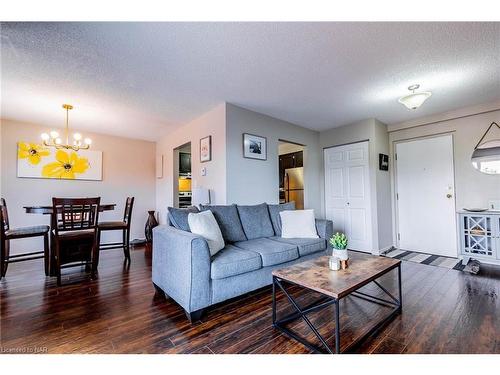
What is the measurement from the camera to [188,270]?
183cm

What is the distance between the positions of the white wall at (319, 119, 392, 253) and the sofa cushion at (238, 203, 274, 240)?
6.73ft

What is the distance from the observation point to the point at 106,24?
1.71 metres

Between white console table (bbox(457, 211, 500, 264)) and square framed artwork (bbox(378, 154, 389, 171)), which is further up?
square framed artwork (bbox(378, 154, 389, 171))

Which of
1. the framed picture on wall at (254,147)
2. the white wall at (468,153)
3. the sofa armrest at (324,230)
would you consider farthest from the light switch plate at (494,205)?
the framed picture on wall at (254,147)

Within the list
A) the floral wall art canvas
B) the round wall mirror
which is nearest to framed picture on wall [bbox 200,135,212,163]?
the floral wall art canvas

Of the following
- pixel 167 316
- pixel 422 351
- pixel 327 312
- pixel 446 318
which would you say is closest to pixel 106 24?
pixel 167 316

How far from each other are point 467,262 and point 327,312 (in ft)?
8.84

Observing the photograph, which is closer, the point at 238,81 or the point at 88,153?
the point at 238,81

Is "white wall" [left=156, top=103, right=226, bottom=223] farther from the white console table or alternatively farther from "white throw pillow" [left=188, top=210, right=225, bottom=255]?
the white console table

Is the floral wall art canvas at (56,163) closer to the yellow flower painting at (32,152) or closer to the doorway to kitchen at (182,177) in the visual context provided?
the yellow flower painting at (32,152)

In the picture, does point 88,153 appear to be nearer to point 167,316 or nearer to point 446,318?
point 167,316

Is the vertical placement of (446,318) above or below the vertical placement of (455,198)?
below

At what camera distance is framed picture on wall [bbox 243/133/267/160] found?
136 inches

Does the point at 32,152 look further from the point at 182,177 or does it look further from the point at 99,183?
the point at 182,177
